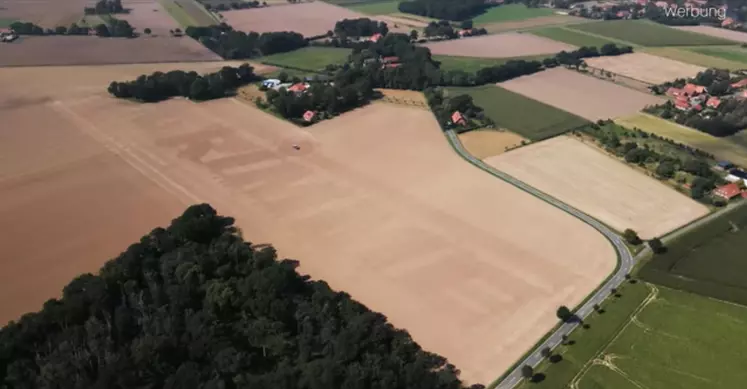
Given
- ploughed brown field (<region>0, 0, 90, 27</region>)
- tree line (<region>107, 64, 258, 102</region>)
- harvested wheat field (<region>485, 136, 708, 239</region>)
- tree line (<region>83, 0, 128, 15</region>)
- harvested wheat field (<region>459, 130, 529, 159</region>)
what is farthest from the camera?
tree line (<region>83, 0, 128, 15</region>)

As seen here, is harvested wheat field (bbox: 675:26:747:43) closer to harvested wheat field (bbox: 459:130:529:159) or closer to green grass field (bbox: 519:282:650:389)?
harvested wheat field (bbox: 459:130:529:159)

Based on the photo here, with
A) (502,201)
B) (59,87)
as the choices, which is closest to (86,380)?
(502,201)

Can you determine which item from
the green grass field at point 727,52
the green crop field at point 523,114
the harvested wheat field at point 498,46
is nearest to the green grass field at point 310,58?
the harvested wheat field at point 498,46

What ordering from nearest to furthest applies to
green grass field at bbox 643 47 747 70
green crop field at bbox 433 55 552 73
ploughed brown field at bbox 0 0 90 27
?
green crop field at bbox 433 55 552 73 < green grass field at bbox 643 47 747 70 < ploughed brown field at bbox 0 0 90 27

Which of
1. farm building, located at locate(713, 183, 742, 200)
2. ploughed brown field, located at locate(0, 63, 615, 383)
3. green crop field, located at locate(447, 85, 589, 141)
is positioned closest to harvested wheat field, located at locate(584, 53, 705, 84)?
green crop field, located at locate(447, 85, 589, 141)

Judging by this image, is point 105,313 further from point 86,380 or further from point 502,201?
point 502,201
